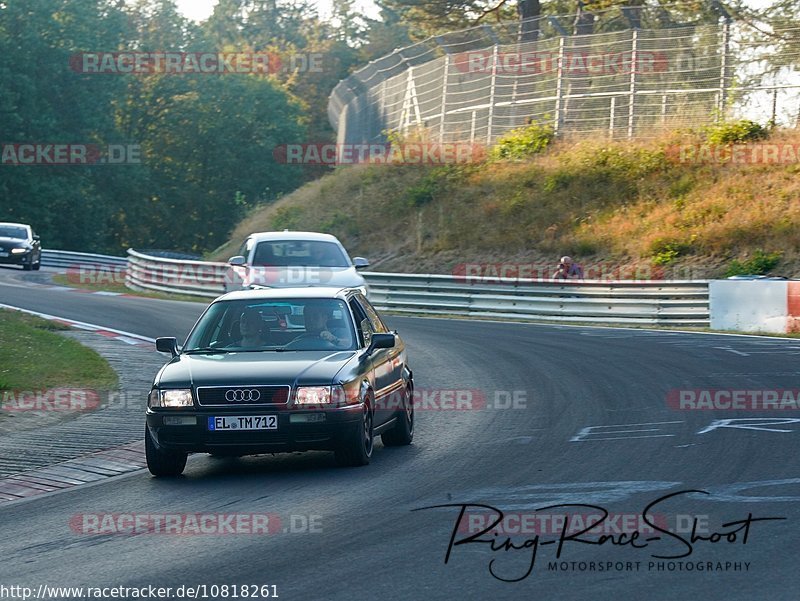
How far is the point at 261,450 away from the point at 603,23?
44605 mm

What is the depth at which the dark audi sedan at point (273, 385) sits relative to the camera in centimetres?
964

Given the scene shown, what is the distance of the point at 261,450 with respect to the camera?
9.73 meters

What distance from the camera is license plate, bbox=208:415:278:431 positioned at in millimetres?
9609

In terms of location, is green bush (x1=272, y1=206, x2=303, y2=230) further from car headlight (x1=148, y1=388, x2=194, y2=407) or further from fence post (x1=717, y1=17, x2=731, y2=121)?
car headlight (x1=148, y1=388, x2=194, y2=407)

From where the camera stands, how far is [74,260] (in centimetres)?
4831

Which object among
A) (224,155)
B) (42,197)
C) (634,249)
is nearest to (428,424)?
(634,249)

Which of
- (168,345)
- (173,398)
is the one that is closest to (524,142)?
(168,345)

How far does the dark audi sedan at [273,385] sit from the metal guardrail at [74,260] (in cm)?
3829

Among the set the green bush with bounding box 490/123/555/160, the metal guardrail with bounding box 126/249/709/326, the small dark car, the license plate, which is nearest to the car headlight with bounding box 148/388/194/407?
the license plate

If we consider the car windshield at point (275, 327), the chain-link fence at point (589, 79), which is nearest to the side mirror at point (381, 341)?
the car windshield at point (275, 327)

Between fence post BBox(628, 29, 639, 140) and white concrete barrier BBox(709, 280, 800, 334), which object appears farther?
fence post BBox(628, 29, 639, 140)

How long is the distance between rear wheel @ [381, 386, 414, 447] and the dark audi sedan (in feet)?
0.44

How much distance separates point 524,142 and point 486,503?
32.0 m

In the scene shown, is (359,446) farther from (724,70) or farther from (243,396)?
(724,70)
